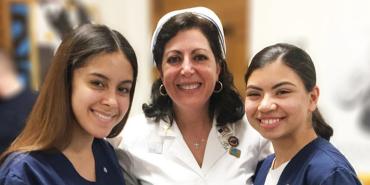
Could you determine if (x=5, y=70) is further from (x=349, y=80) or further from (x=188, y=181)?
(x=349, y=80)

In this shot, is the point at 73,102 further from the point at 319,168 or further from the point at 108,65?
the point at 319,168

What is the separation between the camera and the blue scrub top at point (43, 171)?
4.22 feet

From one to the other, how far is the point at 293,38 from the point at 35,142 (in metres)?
2.16

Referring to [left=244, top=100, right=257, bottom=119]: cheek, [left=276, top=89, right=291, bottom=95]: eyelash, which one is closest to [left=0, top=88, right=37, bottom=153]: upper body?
[left=244, top=100, right=257, bottom=119]: cheek

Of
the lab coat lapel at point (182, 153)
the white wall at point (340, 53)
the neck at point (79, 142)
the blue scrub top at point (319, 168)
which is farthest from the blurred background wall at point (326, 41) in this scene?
the blue scrub top at point (319, 168)

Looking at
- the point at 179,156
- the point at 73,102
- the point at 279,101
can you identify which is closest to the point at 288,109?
the point at 279,101

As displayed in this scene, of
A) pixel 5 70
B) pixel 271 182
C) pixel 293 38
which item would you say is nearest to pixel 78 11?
pixel 5 70

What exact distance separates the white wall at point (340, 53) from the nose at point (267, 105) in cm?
178

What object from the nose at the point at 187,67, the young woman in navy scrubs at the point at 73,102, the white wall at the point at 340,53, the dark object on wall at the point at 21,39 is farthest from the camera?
the dark object on wall at the point at 21,39

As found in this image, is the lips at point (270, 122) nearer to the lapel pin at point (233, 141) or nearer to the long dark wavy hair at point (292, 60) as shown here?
the long dark wavy hair at point (292, 60)

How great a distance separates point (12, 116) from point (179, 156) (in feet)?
3.97

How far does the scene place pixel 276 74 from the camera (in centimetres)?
139

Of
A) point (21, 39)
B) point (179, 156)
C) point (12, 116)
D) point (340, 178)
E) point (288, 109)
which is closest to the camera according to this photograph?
point (340, 178)

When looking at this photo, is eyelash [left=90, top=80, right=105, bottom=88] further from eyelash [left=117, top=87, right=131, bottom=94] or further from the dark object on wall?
the dark object on wall
